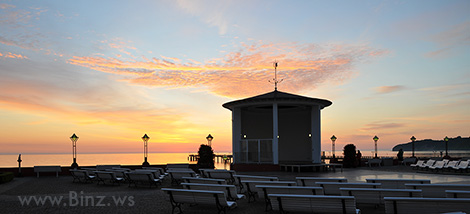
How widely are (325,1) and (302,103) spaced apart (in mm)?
9635

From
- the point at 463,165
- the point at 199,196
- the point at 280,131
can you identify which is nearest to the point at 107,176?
the point at 199,196

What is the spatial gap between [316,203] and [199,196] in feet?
9.26

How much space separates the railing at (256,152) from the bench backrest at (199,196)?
16.9 m

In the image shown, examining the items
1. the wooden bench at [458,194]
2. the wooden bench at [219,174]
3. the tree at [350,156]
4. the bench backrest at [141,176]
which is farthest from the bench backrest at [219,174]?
the tree at [350,156]

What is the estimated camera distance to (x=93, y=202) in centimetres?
1127

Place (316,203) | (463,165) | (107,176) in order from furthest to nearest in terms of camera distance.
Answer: (463,165) < (107,176) < (316,203)

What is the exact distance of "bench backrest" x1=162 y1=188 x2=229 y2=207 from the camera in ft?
28.6

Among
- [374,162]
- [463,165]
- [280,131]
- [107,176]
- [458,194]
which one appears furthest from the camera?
[280,131]

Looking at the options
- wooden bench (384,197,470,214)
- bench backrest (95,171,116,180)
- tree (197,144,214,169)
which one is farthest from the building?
wooden bench (384,197,470,214)

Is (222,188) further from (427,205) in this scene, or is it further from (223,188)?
(427,205)

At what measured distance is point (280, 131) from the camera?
101 feet

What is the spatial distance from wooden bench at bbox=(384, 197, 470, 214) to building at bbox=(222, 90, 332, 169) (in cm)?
1852

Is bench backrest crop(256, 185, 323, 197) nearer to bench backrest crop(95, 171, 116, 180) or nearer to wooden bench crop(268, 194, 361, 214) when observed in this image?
wooden bench crop(268, 194, 361, 214)

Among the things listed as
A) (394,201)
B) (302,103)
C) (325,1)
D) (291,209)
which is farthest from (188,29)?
(394,201)
